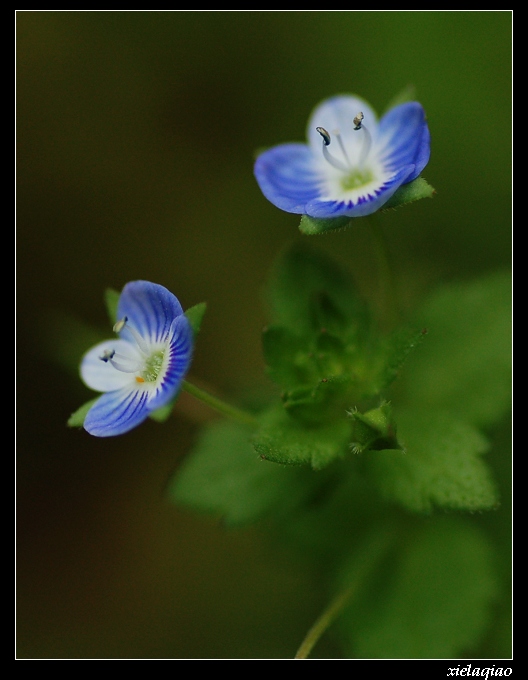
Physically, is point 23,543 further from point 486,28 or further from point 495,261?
point 486,28

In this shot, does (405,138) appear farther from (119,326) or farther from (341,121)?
(119,326)

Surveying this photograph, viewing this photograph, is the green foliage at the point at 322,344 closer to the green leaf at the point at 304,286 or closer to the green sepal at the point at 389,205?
the green leaf at the point at 304,286

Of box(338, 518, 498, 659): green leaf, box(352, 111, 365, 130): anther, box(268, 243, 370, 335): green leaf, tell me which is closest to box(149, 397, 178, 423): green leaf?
box(268, 243, 370, 335): green leaf

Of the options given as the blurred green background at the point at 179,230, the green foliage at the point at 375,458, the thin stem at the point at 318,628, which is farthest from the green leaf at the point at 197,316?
the blurred green background at the point at 179,230

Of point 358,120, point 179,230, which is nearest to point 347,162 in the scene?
point 358,120

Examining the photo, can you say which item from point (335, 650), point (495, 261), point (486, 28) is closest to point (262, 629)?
point (335, 650)

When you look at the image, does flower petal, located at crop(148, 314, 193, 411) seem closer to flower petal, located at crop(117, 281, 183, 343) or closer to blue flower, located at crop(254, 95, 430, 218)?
flower petal, located at crop(117, 281, 183, 343)
